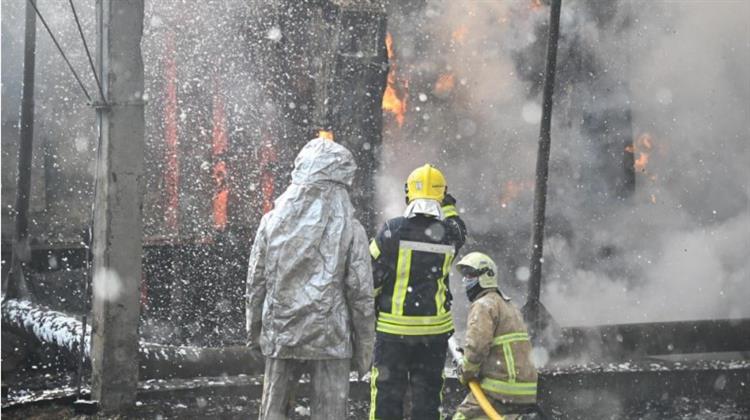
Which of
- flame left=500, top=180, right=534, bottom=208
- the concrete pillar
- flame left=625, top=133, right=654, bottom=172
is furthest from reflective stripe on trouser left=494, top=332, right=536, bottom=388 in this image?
flame left=625, top=133, right=654, bottom=172

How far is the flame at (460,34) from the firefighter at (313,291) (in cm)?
1270

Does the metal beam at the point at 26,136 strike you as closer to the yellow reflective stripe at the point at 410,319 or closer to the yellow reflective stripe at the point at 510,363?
the yellow reflective stripe at the point at 410,319

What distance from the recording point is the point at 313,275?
178 inches

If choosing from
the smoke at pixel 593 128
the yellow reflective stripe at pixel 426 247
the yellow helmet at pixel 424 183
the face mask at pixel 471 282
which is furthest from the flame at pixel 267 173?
the face mask at pixel 471 282

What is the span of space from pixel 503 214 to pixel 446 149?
5.36 feet

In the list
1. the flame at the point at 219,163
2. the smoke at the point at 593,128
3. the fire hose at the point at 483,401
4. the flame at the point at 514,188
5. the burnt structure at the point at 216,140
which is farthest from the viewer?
the flame at the point at 514,188

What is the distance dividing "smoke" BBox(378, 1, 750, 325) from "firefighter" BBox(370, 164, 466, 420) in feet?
33.0

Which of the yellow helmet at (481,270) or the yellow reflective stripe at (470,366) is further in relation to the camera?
the yellow helmet at (481,270)

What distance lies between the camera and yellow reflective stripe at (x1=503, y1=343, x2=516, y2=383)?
16.1 ft

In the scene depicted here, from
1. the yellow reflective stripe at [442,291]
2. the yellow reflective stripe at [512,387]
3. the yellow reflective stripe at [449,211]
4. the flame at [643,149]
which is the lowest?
the yellow reflective stripe at [512,387]

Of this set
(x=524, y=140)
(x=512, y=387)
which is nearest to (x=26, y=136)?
(x=512, y=387)

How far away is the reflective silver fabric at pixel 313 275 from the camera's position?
4.50 m

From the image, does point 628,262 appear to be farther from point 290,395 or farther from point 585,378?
point 290,395

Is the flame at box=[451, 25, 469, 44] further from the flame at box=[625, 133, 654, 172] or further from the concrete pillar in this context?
the concrete pillar
